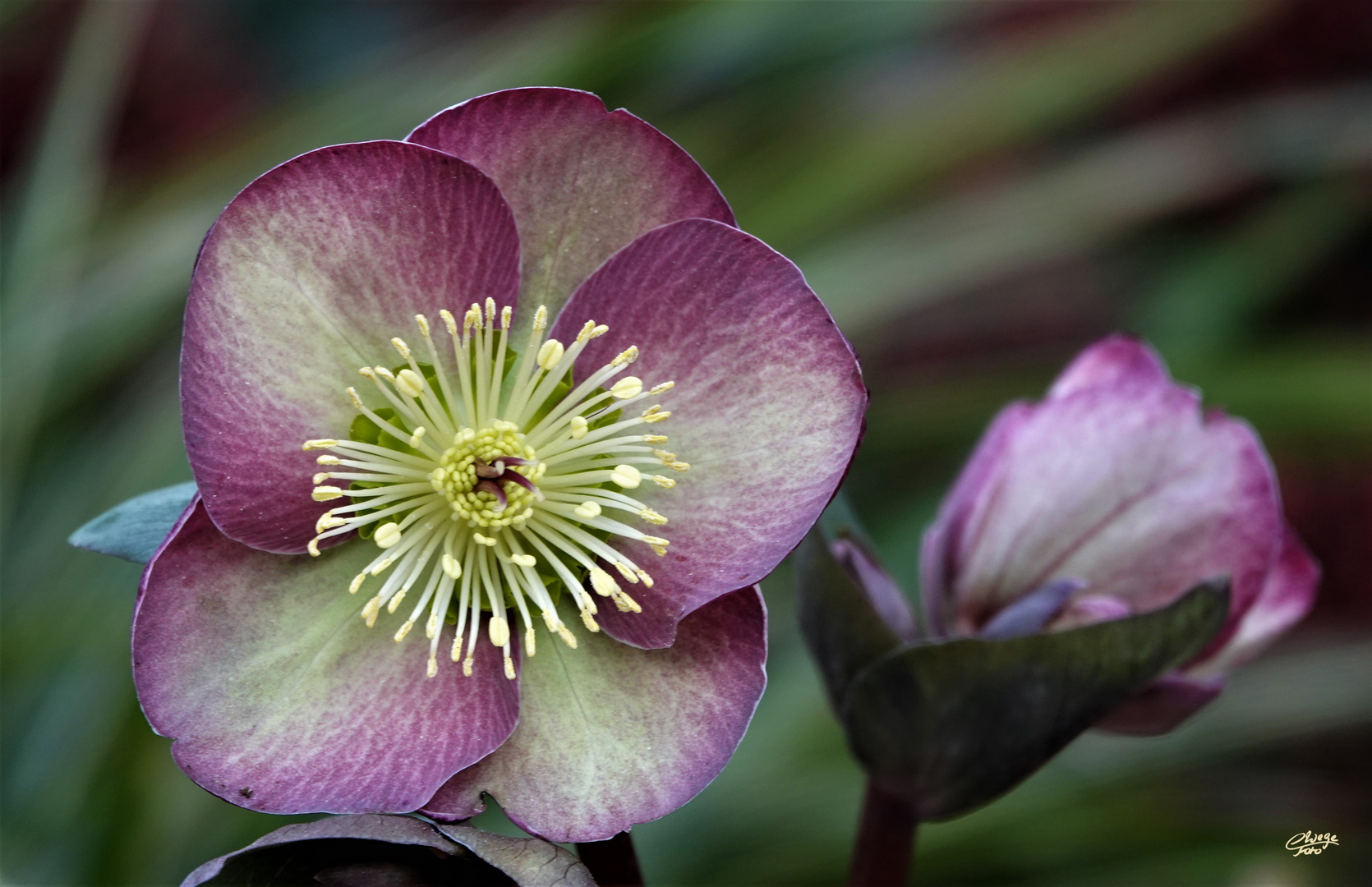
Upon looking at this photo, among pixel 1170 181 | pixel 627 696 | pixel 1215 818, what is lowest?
pixel 1215 818

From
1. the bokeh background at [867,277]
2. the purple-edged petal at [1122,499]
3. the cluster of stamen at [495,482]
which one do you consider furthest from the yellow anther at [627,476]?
the bokeh background at [867,277]

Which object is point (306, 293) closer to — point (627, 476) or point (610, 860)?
point (627, 476)

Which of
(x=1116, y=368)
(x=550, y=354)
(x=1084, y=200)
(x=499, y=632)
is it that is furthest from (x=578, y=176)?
(x=1084, y=200)

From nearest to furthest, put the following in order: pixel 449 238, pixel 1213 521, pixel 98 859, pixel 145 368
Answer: pixel 449 238
pixel 1213 521
pixel 98 859
pixel 145 368

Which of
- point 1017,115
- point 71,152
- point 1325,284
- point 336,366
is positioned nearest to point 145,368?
point 71,152

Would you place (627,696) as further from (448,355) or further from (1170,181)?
(1170,181)

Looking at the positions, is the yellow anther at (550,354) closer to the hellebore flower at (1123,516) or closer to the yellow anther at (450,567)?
the yellow anther at (450,567)
